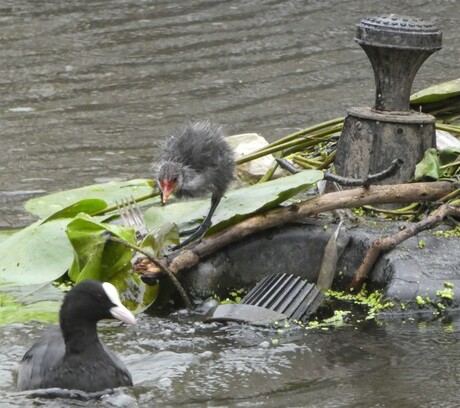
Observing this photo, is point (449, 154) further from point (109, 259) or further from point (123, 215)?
point (109, 259)

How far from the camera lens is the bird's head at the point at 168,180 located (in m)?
5.86

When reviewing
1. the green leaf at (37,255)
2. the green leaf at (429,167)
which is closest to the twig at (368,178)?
the green leaf at (429,167)

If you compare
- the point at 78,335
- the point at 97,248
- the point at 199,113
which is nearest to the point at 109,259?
the point at 97,248

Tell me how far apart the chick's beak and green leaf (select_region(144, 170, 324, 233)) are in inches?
10.1

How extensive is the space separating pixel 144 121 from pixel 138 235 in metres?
A: 3.29

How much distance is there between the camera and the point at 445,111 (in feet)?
22.7

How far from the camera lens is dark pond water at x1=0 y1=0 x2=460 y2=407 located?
190 inches

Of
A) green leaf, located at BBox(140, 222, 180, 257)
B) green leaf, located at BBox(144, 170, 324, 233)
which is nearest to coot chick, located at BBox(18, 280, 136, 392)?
green leaf, located at BBox(140, 222, 180, 257)

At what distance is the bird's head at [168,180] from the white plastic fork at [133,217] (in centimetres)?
30

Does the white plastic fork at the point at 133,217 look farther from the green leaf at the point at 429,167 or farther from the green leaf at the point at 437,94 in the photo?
the green leaf at the point at 437,94

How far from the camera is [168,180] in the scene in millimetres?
5855

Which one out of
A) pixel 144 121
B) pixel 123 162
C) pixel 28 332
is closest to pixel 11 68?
pixel 144 121

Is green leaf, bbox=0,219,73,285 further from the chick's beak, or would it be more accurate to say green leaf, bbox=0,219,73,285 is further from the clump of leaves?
the clump of leaves

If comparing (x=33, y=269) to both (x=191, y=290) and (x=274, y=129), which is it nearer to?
(x=191, y=290)
